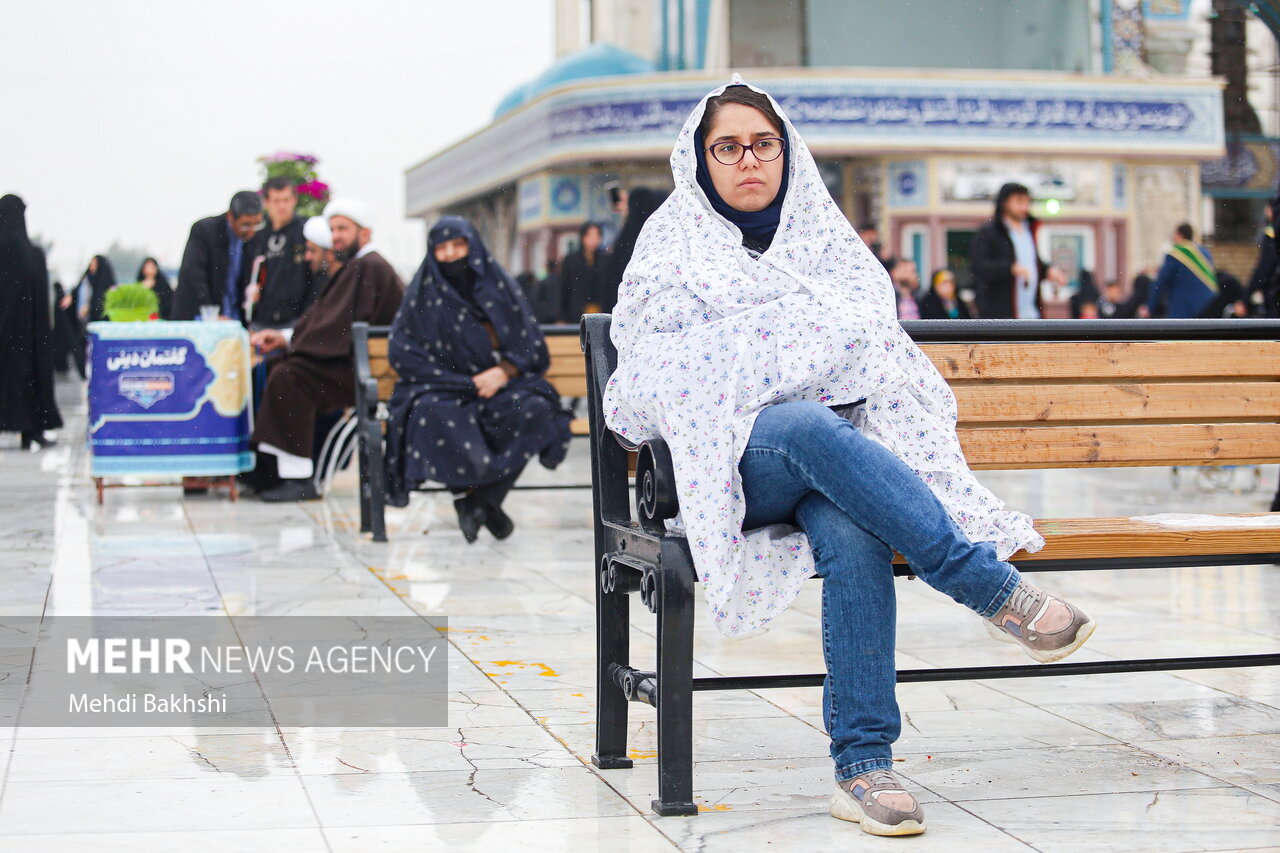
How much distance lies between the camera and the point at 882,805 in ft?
9.37

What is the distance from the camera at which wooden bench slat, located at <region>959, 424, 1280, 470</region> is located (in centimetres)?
378

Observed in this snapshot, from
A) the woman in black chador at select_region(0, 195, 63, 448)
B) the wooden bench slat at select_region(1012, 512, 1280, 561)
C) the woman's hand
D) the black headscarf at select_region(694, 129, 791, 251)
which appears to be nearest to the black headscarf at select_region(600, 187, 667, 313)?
the woman's hand

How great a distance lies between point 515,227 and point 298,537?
31.0 metres

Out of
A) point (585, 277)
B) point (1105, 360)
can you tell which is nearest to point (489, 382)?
point (1105, 360)

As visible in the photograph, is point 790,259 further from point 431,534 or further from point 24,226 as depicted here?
point 24,226

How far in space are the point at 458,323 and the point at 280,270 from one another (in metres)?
3.00

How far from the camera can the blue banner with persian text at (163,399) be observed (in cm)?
905

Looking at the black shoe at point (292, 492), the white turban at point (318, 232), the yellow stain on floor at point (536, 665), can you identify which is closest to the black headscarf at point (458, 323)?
the black shoe at point (292, 492)

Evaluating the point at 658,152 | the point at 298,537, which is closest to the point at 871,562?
the point at 298,537

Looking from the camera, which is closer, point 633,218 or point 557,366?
point 557,366

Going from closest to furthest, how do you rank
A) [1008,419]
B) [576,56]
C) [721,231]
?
[721,231] → [1008,419] → [576,56]

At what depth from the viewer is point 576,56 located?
36969 millimetres

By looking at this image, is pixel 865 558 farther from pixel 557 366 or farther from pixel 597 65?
pixel 597 65

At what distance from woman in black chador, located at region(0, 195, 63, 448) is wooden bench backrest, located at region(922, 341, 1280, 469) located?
9958mm
